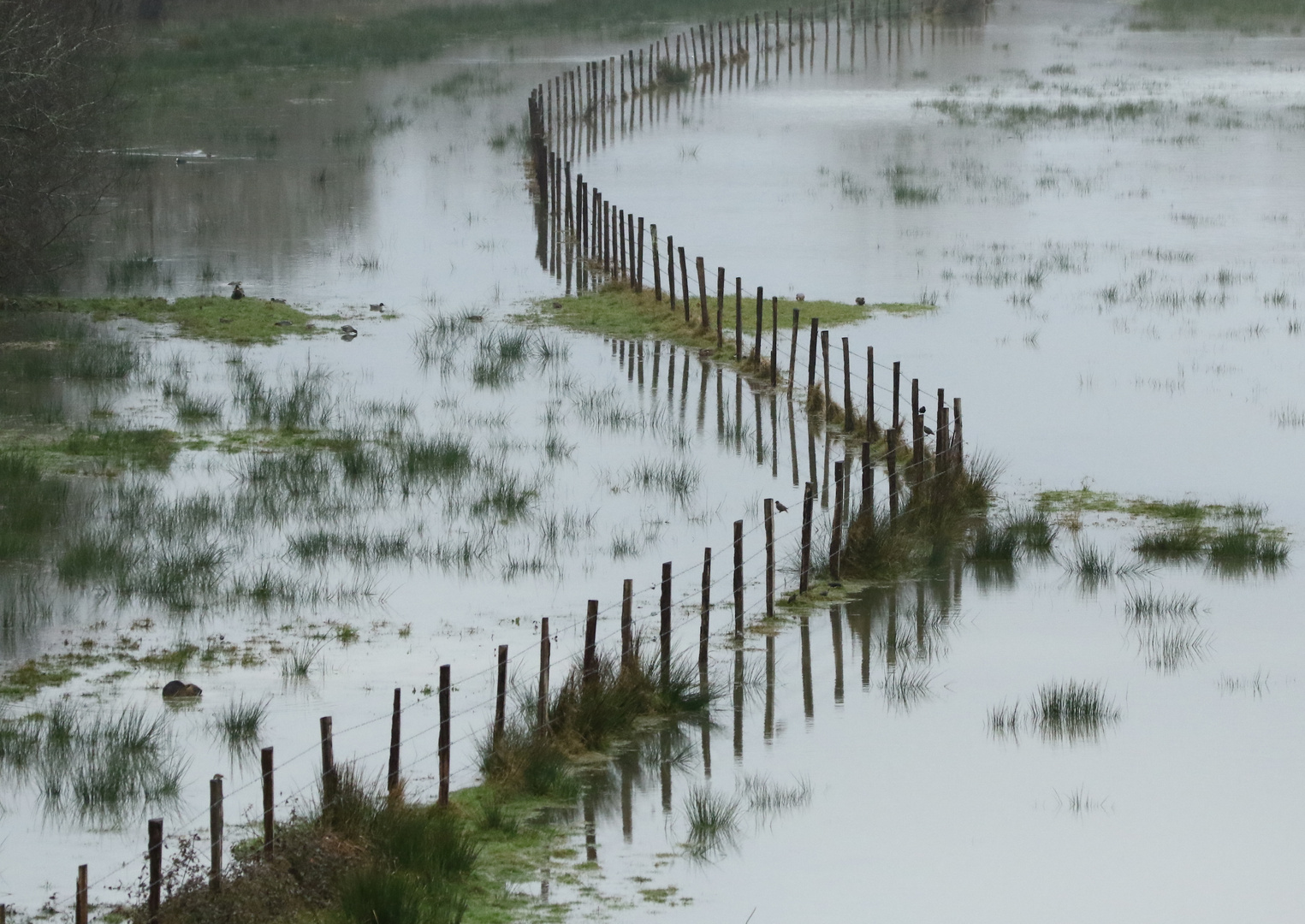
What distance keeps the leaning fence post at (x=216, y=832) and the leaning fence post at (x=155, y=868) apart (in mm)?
213

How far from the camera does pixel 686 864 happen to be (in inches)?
334

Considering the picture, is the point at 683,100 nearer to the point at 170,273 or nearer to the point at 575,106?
the point at 575,106

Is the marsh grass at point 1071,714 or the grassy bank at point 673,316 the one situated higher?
the grassy bank at point 673,316

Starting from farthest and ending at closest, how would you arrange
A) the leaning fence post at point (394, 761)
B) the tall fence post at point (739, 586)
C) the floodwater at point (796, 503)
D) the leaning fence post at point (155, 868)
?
the tall fence post at point (739, 586)
the floodwater at point (796, 503)
the leaning fence post at point (394, 761)
the leaning fence post at point (155, 868)

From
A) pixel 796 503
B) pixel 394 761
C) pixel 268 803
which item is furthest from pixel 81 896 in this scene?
pixel 796 503

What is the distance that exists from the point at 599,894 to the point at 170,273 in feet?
64.1

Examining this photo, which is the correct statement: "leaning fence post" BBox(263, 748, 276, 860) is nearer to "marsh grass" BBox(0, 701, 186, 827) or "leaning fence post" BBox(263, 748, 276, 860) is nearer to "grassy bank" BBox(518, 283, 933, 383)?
"marsh grass" BBox(0, 701, 186, 827)

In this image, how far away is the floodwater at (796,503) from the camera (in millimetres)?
8859

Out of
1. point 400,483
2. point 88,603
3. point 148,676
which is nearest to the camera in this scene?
point 148,676

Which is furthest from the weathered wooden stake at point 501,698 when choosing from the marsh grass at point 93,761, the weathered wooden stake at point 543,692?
the marsh grass at point 93,761

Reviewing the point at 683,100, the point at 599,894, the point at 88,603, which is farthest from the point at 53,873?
the point at 683,100

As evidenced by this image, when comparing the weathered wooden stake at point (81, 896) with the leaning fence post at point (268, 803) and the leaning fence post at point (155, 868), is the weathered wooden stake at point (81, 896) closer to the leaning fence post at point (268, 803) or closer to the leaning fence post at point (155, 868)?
the leaning fence post at point (155, 868)

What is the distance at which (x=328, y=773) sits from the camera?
793cm

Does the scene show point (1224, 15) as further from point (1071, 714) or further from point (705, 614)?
point (705, 614)
